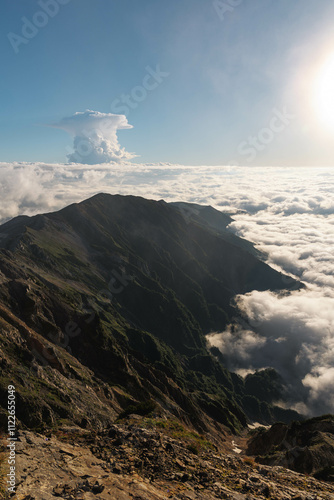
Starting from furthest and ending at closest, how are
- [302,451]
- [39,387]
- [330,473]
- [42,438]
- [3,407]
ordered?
[39,387] → [302,451] → [3,407] → [330,473] → [42,438]

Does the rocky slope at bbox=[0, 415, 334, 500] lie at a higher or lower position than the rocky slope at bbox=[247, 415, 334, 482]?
higher

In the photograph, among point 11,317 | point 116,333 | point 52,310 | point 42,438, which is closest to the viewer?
point 42,438

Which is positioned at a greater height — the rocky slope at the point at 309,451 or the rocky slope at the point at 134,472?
the rocky slope at the point at 134,472

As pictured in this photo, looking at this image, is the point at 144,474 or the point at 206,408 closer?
the point at 144,474

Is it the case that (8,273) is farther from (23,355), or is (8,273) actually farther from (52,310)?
A: (23,355)

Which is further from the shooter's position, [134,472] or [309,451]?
[309,451]

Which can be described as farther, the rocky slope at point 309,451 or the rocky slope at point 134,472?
the rocky slope at point 309,451

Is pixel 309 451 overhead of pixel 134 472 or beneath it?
beneath

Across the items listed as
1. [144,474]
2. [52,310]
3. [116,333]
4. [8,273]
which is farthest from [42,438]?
[116,333]

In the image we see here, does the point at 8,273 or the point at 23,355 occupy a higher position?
the point at 8,273

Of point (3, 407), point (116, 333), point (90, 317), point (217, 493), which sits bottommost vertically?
point (116, 333)

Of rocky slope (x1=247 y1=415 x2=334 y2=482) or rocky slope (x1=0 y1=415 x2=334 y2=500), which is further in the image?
rocky slope (x1=247 y1=415 x2=334 y2=482)
